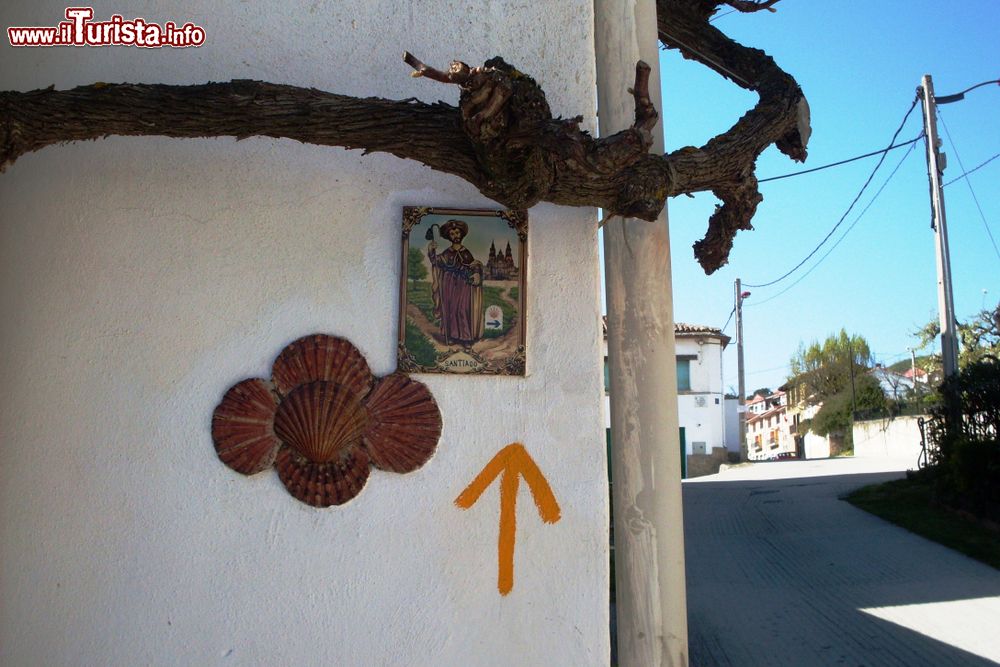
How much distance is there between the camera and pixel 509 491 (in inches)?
137

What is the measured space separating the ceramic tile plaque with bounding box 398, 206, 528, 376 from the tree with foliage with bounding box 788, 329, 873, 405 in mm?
36799

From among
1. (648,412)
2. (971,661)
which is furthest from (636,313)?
(971,661)

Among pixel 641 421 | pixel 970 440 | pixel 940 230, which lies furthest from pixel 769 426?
pixel 641 421

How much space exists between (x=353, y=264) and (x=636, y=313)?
1161mm

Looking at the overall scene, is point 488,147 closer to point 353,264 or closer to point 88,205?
point 353,264

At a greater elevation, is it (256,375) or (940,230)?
(940,230)

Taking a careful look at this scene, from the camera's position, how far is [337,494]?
3.41 m

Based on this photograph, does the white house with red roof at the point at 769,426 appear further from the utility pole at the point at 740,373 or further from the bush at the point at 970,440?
the bush at the point at 970,440

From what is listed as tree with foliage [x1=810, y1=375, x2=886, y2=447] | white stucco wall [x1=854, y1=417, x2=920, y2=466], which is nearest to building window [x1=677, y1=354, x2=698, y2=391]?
white stucco wall [x1=854, y1=417, x2=920, y2=466]

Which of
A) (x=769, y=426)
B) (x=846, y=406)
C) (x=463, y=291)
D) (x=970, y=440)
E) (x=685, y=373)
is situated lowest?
(x=970, y=440)

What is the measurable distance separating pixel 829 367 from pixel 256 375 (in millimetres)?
43910

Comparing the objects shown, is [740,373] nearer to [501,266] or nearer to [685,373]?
[685,373]

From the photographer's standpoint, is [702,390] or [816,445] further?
[816,445]

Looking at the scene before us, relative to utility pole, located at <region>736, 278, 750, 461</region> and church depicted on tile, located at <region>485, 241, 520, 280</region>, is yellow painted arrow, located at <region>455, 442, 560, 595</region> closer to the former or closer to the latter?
church depicted on tile, located at <region>485, 241, 520, 280</region>
